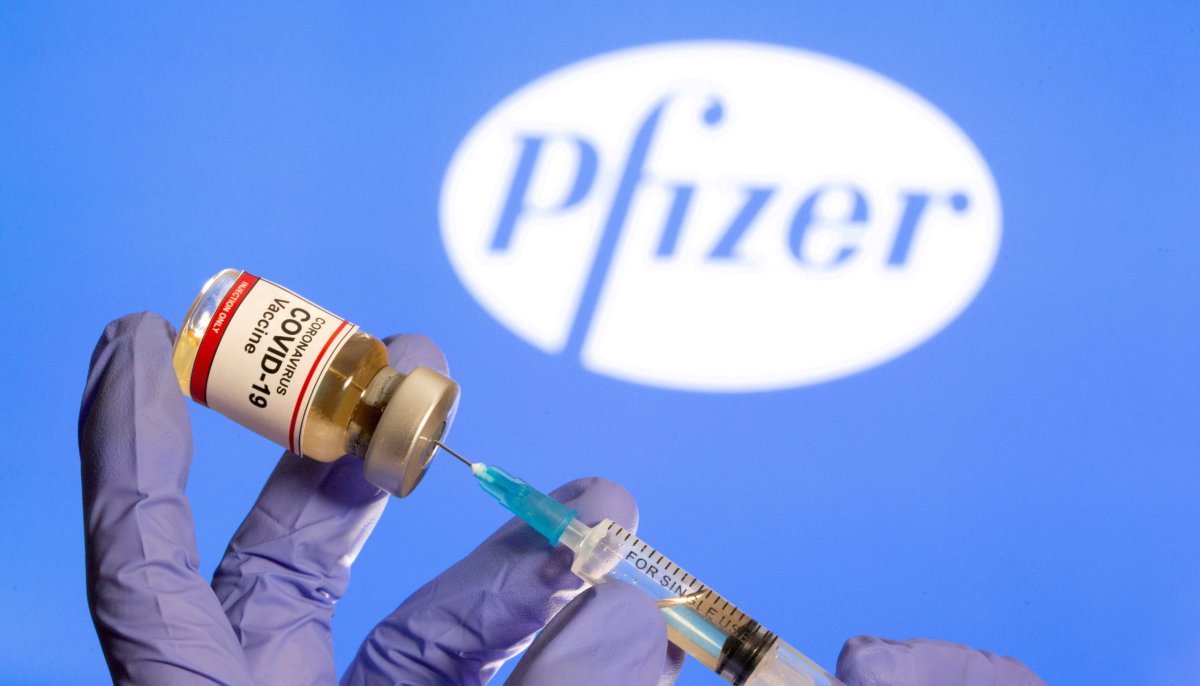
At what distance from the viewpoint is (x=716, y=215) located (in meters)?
1.54

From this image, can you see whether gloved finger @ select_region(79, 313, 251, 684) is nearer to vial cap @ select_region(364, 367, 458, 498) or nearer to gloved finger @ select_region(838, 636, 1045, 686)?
vial cap @ select_region(364, 367, 458, 498)

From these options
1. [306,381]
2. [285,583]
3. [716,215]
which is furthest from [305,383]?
[716,215]

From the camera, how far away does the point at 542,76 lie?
5.09ft

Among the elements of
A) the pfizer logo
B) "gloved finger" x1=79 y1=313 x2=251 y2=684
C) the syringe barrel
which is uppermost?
the pfizer logo

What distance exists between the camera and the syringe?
35.8 inches

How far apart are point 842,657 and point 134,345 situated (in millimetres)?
737

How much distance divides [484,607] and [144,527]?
Answer: 0.33 metres

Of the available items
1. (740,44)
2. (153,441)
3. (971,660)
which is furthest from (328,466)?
(740,44)

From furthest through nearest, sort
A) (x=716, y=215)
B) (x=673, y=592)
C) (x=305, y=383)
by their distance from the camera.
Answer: (x=716, y=215) → (x=673, y=592) → (x=305, y=383)

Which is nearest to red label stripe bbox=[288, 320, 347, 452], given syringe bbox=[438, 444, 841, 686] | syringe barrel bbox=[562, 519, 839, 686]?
syringe bbox=[438, 444, 841, 686]

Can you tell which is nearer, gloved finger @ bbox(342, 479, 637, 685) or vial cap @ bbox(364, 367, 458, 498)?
vial cap @ bbox(364, 367, 458, 498)

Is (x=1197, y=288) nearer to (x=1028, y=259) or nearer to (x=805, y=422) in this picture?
(x=1028, y=259)

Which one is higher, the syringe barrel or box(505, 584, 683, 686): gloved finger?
the syringe barrel

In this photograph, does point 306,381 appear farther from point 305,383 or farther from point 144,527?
point 144,527
